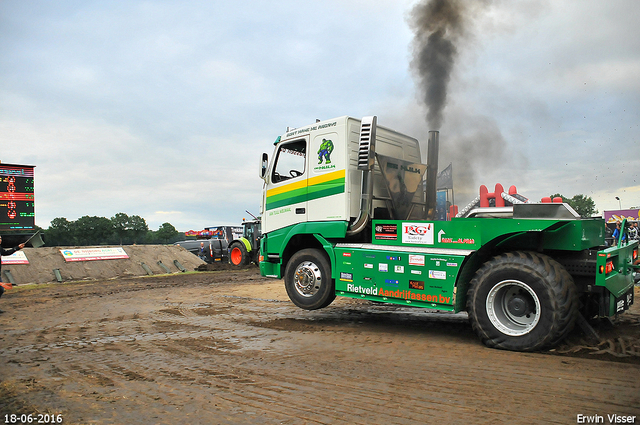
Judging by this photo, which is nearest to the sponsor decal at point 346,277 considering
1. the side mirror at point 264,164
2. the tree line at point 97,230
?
the side mirror at point 264,164

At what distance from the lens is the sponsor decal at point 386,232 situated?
716cm

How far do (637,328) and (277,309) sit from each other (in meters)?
6.44

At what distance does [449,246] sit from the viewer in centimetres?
648

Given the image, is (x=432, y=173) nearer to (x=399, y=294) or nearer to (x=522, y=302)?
(x=399, y=294)

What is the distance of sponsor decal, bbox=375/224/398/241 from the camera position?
23.5ft

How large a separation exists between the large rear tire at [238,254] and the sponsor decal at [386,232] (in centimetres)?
1584

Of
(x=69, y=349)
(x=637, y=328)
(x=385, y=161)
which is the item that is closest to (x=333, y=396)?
(x=69, y=349)

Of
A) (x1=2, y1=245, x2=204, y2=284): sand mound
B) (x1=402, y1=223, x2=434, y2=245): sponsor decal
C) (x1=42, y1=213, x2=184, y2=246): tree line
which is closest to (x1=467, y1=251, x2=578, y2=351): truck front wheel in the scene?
(x1=402, y1=223, x2=434, y2=245): sponsor decal

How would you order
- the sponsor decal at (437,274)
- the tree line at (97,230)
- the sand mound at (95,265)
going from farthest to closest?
1. the tree line at (97,230)
2. the sand mound at (95,265)
3. the sponsor decal at (437,274)

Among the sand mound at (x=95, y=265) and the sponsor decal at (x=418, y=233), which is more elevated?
the sponsor decal at (x=418, y=233)

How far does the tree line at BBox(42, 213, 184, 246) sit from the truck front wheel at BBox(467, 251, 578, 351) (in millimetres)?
37876

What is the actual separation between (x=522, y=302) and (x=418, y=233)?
5.68 ft

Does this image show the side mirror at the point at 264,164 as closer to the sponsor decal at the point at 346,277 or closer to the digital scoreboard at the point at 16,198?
the sponsor decal at the point at 346,277

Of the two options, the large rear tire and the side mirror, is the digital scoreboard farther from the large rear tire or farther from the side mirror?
the side mirror
